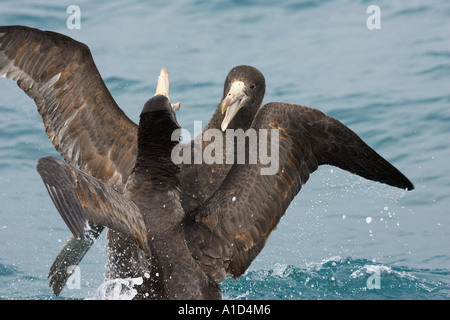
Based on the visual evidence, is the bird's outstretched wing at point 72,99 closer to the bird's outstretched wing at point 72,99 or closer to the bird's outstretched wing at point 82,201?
the bird's outstretched wing at point 72,99

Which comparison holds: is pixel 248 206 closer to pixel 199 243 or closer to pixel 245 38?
pixel 199 243

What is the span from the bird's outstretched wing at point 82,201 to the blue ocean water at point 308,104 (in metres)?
2.89

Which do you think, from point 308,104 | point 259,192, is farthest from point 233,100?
point 308,104

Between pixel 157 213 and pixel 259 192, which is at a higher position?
pixel 259 192

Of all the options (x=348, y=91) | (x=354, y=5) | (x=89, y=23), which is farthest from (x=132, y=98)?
(x=354, y=5)

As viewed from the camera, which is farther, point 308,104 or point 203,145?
point 308,104

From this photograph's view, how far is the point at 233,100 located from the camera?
7133mm

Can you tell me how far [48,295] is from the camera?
8.19m

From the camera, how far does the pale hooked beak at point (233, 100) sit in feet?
23.3

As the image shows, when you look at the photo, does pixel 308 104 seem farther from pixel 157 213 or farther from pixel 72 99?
pixel 157 213

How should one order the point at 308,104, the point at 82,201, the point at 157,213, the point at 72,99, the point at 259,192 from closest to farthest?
→ the point at 82,201
the point at 157,213
the point at 259,192
the point at 72,99
the point at 308,104

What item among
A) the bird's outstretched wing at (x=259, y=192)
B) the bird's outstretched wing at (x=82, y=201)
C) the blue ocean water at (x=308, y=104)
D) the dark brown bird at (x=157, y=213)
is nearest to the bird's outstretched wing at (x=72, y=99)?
the dark brown bird at (x=157, y=213)

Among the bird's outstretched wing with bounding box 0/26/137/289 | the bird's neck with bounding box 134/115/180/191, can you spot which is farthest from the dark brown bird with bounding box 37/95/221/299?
the bird's outstretched wing with bounding box 0/26/137/289

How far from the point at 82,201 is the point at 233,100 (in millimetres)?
2463
